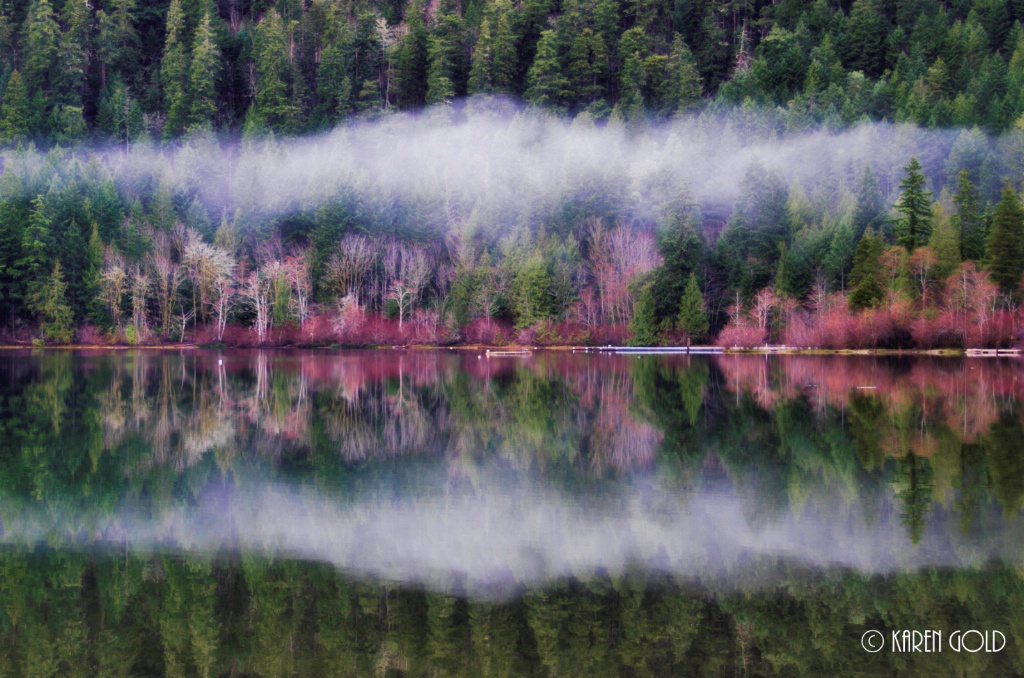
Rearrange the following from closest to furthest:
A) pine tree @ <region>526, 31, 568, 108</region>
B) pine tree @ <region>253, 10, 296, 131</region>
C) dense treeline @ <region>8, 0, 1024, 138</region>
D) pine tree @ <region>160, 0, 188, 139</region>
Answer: dense treeline @ <region>8, 0, 1024, 138</region>, pine tree @ <region>160, 0, 188, 139</region>, pine tree @ <region>253, 10, 296, 131</region>, pine tree @ <region>526, 31, 568, 108</region>

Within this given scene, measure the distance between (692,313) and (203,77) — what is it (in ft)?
217

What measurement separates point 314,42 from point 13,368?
78334 mm

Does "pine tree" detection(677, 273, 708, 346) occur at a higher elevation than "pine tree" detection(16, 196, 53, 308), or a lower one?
lower

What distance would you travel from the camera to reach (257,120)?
107312 mm

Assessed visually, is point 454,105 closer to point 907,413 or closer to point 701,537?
point 907,413

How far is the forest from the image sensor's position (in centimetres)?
7862

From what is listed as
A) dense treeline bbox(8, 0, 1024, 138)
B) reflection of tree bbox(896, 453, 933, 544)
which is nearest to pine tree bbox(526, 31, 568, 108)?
dense treeline bbox(8, 0, 1024, 138)

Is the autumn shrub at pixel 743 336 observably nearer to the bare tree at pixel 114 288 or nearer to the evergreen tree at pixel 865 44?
the evergreen tree at pixel 865 44

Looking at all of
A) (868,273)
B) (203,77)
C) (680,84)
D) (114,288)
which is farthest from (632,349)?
(203,77)

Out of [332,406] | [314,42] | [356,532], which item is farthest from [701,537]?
[314,42]

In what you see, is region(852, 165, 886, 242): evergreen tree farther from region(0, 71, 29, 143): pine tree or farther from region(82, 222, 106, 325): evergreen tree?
region(0, 71, 29, 143): pine tree

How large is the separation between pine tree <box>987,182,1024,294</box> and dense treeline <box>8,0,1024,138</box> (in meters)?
29.7

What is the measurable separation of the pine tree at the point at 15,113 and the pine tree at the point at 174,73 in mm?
14520

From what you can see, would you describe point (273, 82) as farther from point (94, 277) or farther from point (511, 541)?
point (511, 541)
